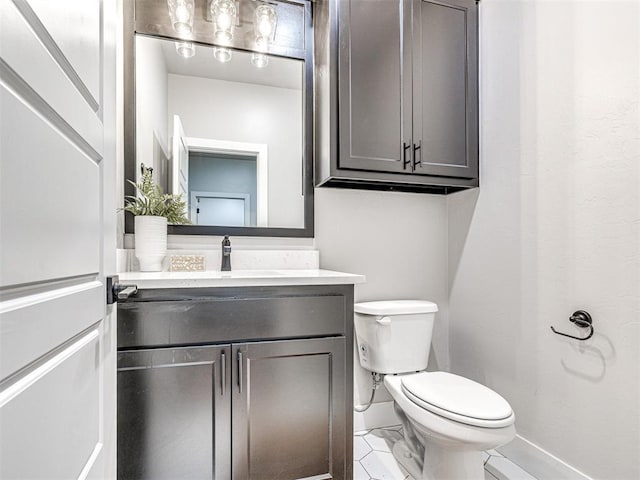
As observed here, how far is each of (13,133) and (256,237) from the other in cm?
135

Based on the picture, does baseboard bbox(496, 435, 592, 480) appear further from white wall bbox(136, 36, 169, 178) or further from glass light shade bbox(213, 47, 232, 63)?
glass light shade bbox(213, 47, 232, 63)

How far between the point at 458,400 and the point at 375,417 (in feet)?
2.51

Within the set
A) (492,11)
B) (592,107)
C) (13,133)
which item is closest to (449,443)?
(592,107)

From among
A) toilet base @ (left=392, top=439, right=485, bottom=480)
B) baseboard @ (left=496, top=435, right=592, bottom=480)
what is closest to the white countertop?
toilet base @ (left=392, top=439, right=485, bottom=480)

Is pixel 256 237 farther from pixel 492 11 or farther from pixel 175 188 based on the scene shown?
pixel 492 11

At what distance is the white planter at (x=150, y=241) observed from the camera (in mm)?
1486

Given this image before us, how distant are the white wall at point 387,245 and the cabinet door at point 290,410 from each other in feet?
2.09

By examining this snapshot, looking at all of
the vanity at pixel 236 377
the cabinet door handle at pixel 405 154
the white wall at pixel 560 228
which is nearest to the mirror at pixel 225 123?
the cabinet door handle at pixel 405 154

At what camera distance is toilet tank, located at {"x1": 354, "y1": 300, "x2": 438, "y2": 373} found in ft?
5.54

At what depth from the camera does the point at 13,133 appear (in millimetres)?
426

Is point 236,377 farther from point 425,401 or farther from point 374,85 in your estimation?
point 374,85

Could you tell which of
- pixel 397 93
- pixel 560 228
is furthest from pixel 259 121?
pixel 560 228

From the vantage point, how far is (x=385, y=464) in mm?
1604

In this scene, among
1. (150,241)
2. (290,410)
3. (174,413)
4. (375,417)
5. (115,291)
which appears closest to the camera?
(115,291)
